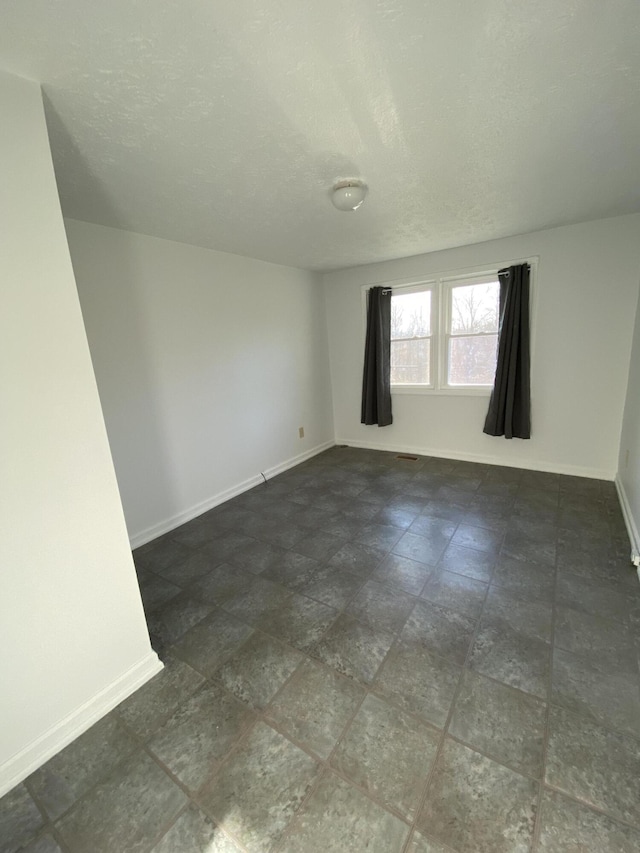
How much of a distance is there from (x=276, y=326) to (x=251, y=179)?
75.4 inches

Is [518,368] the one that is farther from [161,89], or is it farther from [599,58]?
[161,89]

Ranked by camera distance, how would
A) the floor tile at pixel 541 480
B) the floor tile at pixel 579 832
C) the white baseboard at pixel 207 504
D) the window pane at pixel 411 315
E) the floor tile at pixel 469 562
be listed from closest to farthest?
the floor tile at pixel 579 832, the floor tile at pixel 469 562, the white baseboard at pixel 207 504, the floor tile at pixel 541 480, the window pane at pixel 411 315

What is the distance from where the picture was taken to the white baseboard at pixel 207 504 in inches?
105

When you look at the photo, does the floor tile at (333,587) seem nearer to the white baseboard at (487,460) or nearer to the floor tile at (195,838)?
the floor tile at (195,838)

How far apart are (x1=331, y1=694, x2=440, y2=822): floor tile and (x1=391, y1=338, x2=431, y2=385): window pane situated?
11.1 ft

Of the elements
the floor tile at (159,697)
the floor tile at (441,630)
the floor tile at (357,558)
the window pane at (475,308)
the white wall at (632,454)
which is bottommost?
the floor tile at (159,697)

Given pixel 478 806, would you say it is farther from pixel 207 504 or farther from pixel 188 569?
pixel 207 504

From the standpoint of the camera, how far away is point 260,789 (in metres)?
1.11

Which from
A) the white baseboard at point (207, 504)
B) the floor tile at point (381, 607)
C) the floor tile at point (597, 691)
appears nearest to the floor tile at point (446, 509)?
the floor tile at point (381, 607)

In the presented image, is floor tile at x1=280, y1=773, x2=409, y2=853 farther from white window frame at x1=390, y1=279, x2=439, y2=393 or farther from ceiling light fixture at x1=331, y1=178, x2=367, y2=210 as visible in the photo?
white window frame at x1=390, y1=279, x2=439, y2=393

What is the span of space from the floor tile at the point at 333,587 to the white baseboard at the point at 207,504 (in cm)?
140

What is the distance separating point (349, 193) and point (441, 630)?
2.37 m

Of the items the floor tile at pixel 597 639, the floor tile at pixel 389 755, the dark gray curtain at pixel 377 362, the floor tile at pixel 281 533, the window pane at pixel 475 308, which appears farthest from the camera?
the dark gray curtain at pixel 377 362

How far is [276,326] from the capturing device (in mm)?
3742
